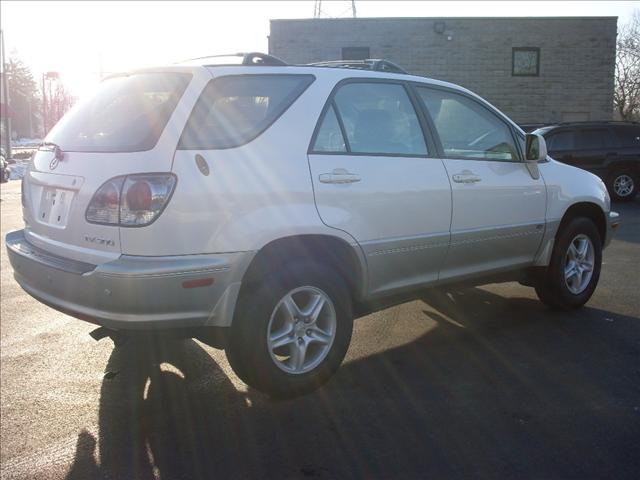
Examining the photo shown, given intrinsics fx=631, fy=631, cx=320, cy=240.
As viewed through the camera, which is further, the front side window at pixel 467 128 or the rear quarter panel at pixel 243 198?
the front side window at pixel 467 128

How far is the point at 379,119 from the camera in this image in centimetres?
397

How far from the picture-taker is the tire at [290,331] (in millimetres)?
3279

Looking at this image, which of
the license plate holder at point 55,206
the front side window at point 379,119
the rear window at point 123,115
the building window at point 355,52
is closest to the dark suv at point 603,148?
the front side window at point 379,119

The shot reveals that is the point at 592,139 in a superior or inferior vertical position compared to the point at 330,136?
superior

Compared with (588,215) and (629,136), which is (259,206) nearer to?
(588,215)

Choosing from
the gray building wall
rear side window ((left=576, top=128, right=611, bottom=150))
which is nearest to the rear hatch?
rear side window ((left=576, top=128, right=611, bottom=150))

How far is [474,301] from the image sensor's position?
571 centimetres

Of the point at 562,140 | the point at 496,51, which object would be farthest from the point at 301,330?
the point at 496,51

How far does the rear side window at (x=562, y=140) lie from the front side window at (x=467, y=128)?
31.5ft

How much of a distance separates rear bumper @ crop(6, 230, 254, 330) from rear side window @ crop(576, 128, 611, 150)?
12.3 meters

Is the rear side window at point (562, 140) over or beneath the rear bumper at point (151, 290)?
over

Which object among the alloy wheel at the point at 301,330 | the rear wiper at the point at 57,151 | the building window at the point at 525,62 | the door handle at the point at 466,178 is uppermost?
the building window at the point at 525,62

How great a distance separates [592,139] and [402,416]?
40.1ft

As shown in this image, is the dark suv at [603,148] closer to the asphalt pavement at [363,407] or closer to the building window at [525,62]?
the asphalt pavement at [363,407]
